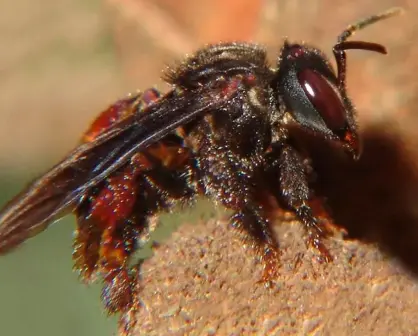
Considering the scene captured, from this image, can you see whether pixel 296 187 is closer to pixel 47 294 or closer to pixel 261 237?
pixel 261 237

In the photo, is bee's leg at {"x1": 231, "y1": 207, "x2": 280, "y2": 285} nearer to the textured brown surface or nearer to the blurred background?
the textured brown surface

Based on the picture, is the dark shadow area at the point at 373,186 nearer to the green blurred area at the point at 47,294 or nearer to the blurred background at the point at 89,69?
the blurred background at the point at 89,69

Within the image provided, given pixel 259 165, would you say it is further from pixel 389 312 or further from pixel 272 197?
pixel 389 312

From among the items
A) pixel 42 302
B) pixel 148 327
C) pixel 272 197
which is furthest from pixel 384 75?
pixel 42 302

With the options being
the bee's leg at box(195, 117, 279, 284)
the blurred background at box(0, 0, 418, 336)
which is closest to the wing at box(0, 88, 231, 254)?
the bee's leg at box(195, 117, 279, 284)

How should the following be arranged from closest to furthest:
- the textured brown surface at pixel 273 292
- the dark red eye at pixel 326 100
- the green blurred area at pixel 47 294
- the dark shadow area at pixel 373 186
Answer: the textured brown surface at pixel 273 292
the dark red eye at pixel 326 100
the dark shadow area at pixel 373 186
the green blurred area at pixel 47 294

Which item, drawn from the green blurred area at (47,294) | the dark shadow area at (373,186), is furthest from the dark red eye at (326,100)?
the green blurred area at (47,294)
